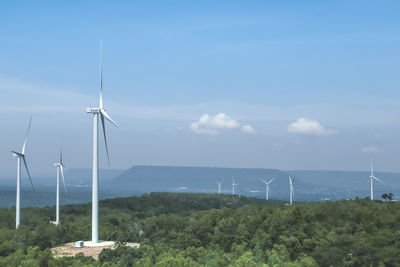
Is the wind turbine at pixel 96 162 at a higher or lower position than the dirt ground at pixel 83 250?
higher

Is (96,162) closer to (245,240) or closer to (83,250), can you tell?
(83,250)

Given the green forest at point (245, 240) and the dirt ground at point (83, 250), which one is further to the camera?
the dirt ground at point (83, 250)

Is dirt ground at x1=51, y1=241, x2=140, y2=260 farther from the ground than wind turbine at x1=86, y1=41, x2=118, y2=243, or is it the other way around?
wind turbine at x1=86, y1=41, x2=118, y2=243

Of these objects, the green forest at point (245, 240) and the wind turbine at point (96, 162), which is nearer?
the green forest at point (245, 240)

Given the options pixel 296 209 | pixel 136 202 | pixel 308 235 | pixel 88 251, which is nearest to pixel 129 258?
pixel 88 251

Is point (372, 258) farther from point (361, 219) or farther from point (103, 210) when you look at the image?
point (103, 210)

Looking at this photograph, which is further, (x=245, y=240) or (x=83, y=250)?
(x=245, y=240)

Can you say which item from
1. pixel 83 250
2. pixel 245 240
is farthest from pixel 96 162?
pixel 245 240

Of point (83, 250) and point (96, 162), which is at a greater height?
point (96, 162)

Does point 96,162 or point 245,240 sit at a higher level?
point 96,162
